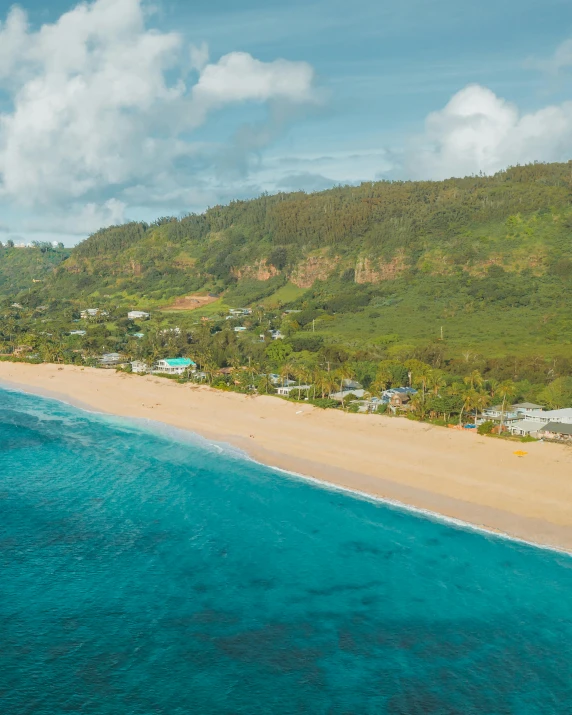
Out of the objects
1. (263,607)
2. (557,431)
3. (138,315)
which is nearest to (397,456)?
(557,431)

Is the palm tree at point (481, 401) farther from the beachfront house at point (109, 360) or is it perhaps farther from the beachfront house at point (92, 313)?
the beachfront house at point (92, 313)

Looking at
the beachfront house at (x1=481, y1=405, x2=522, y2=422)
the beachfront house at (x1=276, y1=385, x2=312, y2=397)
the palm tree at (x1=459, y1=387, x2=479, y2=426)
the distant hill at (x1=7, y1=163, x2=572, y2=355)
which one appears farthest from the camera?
the distant hill at (x1=7, y1=163, x2=572, y2=355)

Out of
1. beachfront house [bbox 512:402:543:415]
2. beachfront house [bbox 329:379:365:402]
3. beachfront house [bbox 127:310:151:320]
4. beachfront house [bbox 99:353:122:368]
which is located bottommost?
beachfront house [bbox 99:353:122:368]

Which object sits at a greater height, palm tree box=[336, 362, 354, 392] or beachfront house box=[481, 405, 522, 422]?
palm tree box=[336, 362, 354, 392]

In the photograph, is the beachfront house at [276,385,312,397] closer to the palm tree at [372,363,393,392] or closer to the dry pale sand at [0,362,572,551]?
the dry pale sand at [0,362,572,551]

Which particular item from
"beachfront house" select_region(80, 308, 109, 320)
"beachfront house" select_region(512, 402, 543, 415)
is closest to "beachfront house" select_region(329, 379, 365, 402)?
"beachfront house" select_region(512, 402, 543, 415)

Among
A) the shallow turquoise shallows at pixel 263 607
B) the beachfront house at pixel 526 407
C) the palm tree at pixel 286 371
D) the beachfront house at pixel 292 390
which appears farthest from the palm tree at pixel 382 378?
the shallow turquoise shallows at pixel 263 607
